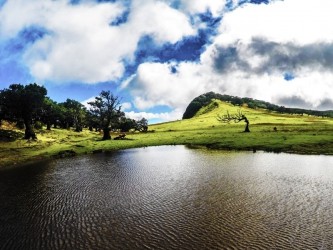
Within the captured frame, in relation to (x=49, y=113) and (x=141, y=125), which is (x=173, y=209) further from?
(x=141, y=125)

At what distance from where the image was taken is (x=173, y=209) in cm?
2281

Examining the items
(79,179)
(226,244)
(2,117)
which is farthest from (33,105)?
(226,244)

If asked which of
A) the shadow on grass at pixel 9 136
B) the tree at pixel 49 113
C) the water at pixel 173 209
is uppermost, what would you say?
the tree at pixel 49 113

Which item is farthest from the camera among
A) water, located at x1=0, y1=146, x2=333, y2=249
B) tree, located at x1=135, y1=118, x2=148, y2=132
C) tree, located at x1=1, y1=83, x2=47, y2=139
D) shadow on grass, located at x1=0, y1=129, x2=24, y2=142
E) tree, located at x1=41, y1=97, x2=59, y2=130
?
tree, located at x1=135, y1=118, x2=148, y2=132

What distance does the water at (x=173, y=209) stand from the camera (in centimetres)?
1705

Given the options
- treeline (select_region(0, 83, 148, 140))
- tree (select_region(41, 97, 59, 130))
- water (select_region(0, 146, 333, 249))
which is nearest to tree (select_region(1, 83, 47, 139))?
treeline (select_region(0, 83, 148, 140))

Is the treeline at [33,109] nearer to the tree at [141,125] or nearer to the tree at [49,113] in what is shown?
the tree at [49,113]

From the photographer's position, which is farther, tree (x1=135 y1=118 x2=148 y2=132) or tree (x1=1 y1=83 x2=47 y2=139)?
tree (x1=135 y1=118 x2=148 y2=132)

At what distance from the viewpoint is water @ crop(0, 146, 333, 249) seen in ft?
55.9

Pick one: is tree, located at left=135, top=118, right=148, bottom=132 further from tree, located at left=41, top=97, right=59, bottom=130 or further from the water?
the water

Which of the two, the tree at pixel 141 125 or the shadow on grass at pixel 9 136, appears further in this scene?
Answer: the tree at pixel 141 125

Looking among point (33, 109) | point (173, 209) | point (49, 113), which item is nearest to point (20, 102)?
point (33, 109)

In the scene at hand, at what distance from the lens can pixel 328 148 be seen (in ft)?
186

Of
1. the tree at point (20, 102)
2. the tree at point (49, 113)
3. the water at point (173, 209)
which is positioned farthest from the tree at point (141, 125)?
the water at point (173, 209)
